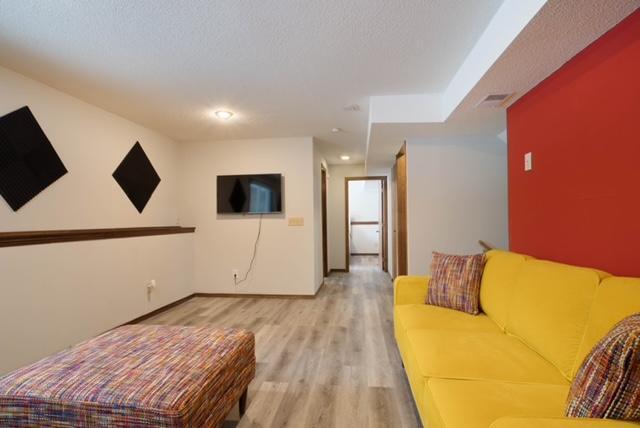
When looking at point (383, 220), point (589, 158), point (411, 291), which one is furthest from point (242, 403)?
point (383, 220)

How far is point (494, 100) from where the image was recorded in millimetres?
2363

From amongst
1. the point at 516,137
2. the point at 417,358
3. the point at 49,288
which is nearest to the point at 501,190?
the point at 516,137

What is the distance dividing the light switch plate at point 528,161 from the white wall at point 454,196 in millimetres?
1219

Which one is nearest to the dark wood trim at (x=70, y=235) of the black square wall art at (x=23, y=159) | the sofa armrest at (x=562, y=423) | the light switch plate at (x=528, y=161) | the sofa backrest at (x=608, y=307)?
the black square wall art at (x=23, y=159)

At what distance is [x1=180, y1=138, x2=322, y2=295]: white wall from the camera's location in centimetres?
416

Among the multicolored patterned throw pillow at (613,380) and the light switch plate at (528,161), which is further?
the light switch plate at (528,161)

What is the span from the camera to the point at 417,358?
1.40m

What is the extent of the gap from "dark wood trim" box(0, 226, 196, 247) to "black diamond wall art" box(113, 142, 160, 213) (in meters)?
0.33

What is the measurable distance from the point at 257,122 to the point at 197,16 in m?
1.85

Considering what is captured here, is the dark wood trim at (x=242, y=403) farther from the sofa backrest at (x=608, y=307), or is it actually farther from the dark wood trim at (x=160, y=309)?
the dark wood trim at (x=160, y=309)

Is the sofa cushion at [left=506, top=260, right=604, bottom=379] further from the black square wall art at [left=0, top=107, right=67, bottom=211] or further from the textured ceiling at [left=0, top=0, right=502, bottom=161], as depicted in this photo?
the black square wall art at [left=0, top=107, right=67, bottom=211]

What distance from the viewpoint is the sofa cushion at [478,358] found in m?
1.22

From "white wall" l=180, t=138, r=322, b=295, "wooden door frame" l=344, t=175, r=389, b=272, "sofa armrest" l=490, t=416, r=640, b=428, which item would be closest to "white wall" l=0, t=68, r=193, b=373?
"white wall" l=180, t=138, r=322, b=295

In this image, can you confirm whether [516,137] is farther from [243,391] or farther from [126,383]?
[126,383]
